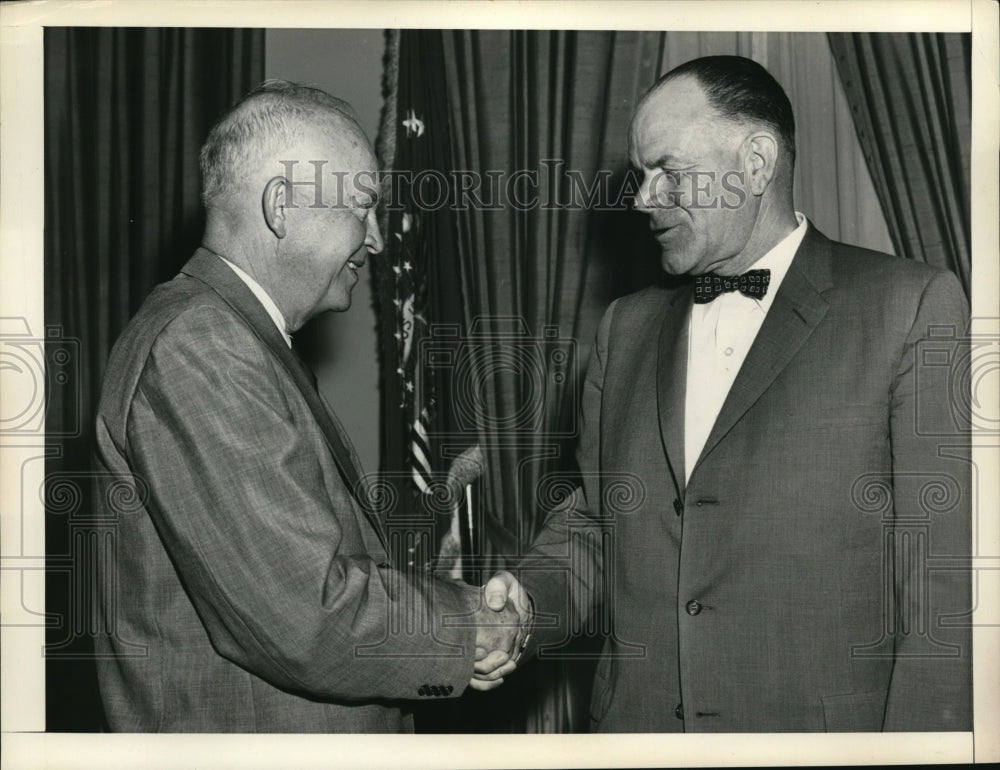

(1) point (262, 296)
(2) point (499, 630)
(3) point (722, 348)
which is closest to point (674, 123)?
(3) point (722, 348)

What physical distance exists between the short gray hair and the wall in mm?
278

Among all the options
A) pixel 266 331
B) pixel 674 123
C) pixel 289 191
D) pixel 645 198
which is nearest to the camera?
pixel 266 331

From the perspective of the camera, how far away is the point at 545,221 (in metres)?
3.50

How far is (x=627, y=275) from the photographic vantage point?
3.46 meters

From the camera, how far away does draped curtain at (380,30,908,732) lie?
10.9ft

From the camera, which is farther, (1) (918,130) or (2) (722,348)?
(1) (918,130)

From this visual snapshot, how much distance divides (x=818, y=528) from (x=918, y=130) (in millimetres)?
1278

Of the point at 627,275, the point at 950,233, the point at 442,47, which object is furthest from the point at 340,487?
the point at 950,233

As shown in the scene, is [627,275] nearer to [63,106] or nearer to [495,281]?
[495,281]

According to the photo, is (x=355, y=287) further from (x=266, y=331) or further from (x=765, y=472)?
(x=765, y=472)

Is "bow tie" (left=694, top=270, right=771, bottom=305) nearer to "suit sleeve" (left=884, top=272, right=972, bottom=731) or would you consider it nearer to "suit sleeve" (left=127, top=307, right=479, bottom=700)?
"suit sleeve" (left=884, top=272, right=972, bottom=731)

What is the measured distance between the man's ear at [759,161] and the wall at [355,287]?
1.17m

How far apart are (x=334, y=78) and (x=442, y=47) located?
13.7 inches

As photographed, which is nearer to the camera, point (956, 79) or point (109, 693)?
point (109, 693)
